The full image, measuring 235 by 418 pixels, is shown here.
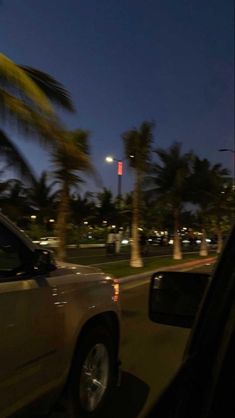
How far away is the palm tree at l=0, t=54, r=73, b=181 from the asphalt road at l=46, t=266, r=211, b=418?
396cm

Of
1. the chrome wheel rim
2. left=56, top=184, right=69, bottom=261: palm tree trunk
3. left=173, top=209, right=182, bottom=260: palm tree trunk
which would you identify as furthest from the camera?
left=173, top=209, right=182, bottom=260: palm tree trunk

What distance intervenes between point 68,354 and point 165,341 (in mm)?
4478

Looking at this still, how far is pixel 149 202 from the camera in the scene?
32.2 metres

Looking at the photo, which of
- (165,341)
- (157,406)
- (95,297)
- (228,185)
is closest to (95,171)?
(165,341)

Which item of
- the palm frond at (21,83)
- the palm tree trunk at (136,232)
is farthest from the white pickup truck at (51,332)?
the palm tree trunk at (136,232)

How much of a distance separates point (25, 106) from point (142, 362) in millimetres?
6449

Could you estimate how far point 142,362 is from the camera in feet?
23.9

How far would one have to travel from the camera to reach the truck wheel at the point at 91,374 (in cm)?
478

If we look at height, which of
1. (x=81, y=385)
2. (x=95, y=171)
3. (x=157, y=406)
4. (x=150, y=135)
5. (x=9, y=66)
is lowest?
(x=81, y=385)

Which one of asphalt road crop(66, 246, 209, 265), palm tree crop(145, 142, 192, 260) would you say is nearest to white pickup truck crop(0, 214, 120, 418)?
asphalt road crop(66, 246, 209, 265)

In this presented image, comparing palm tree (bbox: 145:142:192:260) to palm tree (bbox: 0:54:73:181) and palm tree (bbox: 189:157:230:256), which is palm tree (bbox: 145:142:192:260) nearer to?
palm tree (bbox: 189:157:230:256)

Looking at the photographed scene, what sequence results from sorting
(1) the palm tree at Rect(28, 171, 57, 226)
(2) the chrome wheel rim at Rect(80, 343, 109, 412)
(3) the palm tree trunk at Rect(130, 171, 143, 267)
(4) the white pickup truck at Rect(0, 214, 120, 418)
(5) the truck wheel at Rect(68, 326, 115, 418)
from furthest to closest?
(1) the palm tree at Rect(28, 171, 57, 226) → (3) the palm tree trunk at Rect(130, 171, 143, 267) → (2) the chrome wheel rim at Rect(80, 343, 109, 412) → (5) the truck wheel at Rect(68, 326, 115, 418) → (4) the white pickup truck at Rect(0, 214, 120, 418)

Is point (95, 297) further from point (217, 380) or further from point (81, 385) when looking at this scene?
point (217, 380)

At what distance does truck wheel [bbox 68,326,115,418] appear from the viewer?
4781 mm
